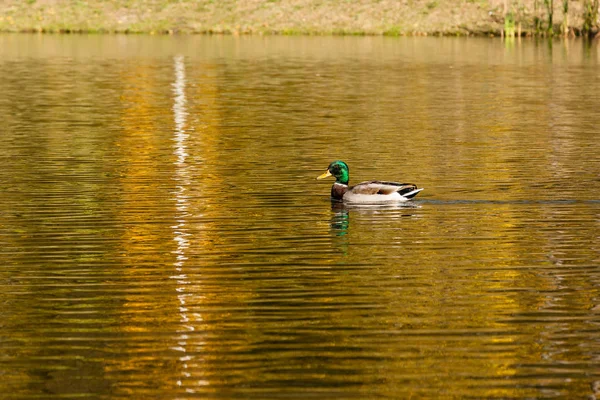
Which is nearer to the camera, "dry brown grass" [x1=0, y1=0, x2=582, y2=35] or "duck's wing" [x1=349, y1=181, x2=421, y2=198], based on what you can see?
"duck's wing" [x1=349, y1=181, x2=421, y2=198]

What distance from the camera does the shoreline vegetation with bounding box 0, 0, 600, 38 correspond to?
98.2 m

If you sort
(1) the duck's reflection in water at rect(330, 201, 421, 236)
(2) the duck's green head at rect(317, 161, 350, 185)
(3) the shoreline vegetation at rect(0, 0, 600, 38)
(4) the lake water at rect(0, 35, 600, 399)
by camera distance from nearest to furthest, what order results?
1. (4) the lake water at rect(0, 35, 600, 399)
2. (1) the duck's reflection in water at rect(330, 201, 421, 236)
3. (2) the duck's green head at rect(317, 161, 350, 185)
4. (3) the shoreline vegetation at rect(0, 0, 600, 38)

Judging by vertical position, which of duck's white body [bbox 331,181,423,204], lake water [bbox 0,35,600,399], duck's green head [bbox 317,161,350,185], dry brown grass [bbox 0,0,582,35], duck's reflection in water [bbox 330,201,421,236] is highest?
dry brown grass [bbox 0,0,582,35]

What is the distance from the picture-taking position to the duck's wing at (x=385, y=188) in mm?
22516

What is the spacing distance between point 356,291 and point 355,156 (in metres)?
14.8

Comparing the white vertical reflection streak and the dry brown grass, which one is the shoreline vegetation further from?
the white vertical reflection streak

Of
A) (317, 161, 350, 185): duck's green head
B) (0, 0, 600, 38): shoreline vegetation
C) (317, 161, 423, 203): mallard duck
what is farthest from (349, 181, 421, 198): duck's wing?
(0, 0, 600, 38): shoreline vegetation

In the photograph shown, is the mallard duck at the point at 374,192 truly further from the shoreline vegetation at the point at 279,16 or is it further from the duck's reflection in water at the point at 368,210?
the shoreline vegetation at the point at 279,16

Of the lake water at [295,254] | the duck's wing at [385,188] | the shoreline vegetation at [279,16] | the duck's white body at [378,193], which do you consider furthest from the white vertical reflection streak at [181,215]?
the shoreline vegetation at [279,16]

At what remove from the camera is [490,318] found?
14477 millimetres

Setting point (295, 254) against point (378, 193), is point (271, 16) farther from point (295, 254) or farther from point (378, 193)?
point (295, 254)

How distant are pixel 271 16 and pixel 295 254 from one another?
278 feet

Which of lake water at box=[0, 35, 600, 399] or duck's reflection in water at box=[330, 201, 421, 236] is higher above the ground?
lake water at box=[0, 35, 600, 399]

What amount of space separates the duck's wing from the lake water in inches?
15.5
